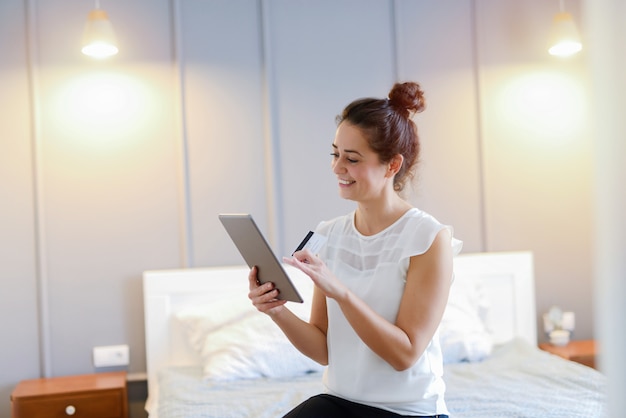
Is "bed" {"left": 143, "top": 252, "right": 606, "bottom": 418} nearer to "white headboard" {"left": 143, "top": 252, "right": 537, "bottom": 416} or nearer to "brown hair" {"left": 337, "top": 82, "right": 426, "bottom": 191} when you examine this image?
"white headboard" {"left": 143, "top": 252, "right": 537, "bottom": 416}

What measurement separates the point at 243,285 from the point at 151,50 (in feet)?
3.63

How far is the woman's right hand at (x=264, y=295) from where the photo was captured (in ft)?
5.49

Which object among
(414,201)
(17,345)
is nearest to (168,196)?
(17,345)

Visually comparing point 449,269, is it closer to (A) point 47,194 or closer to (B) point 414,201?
(B) point 414,201

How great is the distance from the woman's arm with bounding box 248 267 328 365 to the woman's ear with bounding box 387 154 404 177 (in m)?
0.35

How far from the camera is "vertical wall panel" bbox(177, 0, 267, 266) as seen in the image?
335 centimetres

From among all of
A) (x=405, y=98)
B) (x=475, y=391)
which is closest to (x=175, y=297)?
(x=475, y=391)

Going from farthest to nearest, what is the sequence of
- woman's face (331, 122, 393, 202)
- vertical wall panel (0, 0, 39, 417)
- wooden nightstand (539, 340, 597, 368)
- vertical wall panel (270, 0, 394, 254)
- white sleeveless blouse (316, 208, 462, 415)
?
1. vertical wall panel (270, 0, 394, 254)
2. wooden nightstand (539, 340, 597, 368)
3. vertical wall panel (0, 0, 39, 417)
4. woman's face (331, 122, 393, 202)
5. white sleeveless blouse (316, 208, 462, 415)

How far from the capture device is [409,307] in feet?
5.39

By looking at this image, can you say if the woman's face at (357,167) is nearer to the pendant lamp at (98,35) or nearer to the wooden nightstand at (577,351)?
the pendant lamp at (98,35)

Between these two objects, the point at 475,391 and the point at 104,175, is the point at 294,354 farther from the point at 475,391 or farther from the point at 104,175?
the point at 104,175

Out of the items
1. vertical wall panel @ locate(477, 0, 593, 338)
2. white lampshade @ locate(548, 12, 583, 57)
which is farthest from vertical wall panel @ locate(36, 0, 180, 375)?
white lampshade @ locate(548, 12, 583, 57)

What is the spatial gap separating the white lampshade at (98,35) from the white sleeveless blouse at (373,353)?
5.61 feet

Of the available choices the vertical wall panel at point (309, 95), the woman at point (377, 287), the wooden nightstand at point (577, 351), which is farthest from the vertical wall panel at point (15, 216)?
the wooden nightstand at point (577, 351)
